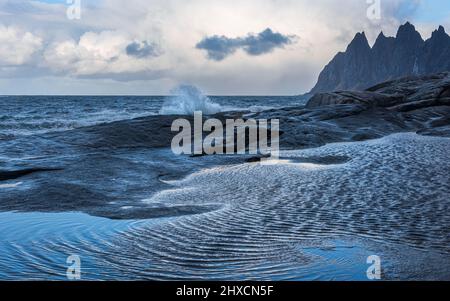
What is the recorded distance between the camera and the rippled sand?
246 inches

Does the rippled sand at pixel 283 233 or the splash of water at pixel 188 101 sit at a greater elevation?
the splash of water at pixel 188 101

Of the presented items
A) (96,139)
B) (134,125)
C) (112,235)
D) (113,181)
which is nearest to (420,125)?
(134,125)

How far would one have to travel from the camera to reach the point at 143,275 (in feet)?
19.9

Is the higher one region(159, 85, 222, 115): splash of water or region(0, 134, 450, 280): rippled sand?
region(159, 85, 222, 115): splash of water

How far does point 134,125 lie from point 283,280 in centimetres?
1994

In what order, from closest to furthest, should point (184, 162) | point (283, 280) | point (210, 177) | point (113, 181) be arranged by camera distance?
point (283, 280), point (113, 181), point (210, 177), point (184, 162)

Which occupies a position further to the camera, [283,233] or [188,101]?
[188,101]

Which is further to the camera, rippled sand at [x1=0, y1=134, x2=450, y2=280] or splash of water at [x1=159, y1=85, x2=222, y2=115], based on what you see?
splash of water at [x1=159, y1=85, x2=222, y2=115]

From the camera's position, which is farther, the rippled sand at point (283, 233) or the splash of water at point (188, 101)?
the splash of water at point (188, 101)

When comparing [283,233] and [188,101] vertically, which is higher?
[188,101]

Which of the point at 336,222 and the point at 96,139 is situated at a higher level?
the point at 96,139

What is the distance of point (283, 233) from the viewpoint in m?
7.99

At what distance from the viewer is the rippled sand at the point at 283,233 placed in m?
6.24

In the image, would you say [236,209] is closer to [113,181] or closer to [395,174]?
[113,181]
